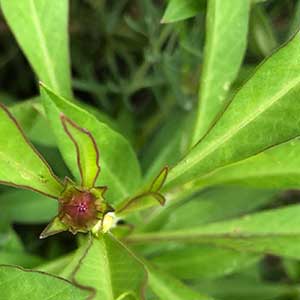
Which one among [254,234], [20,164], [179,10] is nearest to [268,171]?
[254,234]

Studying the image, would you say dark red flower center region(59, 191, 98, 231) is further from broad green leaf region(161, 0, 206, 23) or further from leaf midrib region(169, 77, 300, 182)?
broad green leaf region(161, 0, 206, 23)

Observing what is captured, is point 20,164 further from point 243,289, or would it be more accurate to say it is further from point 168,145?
point 243,289

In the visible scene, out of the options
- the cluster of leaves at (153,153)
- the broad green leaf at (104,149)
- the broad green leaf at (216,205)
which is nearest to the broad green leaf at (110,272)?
the cluster of leaves at (153,153)

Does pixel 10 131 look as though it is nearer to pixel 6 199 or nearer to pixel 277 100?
pixel 277 100

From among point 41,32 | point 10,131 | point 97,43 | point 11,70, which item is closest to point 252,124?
point 10,131

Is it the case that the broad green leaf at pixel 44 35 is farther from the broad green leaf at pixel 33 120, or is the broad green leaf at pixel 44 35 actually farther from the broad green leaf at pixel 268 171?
the broad green leaf at pixel 268 171

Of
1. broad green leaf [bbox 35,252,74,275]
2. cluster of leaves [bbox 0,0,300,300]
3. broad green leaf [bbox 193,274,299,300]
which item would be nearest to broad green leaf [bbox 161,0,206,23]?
cluster of leaves [bbox 0,0,300,300]
